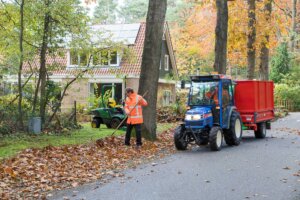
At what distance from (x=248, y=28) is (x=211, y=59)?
28970 millimetres

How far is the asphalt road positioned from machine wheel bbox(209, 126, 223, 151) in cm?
23

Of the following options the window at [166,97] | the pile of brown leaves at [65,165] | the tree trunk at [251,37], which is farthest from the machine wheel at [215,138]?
the window at [166,97]

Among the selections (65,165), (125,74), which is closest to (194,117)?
(65,165)

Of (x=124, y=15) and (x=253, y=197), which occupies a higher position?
(x=124, y=15)

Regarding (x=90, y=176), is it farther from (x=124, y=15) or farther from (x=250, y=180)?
(x=124, y=15)

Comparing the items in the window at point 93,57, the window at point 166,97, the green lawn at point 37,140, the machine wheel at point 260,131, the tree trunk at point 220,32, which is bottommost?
the green lawn at point 37,140

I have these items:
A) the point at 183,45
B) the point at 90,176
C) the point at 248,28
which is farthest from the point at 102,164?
the point at 183,45

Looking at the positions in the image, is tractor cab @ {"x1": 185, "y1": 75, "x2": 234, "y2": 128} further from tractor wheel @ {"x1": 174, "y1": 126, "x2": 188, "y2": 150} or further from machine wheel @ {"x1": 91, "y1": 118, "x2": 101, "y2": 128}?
machine wheel @ {"x1": 91, "y1": 118, "x2": 101, "y2": 128}

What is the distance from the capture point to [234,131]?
1630 cm

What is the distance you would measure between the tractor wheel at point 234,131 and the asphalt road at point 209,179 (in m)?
1.47

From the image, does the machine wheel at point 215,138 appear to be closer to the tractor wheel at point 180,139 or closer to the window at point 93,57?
the tractor wheel at point 180,139

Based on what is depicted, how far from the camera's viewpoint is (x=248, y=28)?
3084 centimetres

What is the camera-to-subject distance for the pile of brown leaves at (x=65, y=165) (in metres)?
9.75

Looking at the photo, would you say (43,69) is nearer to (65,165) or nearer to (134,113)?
(134,113)
